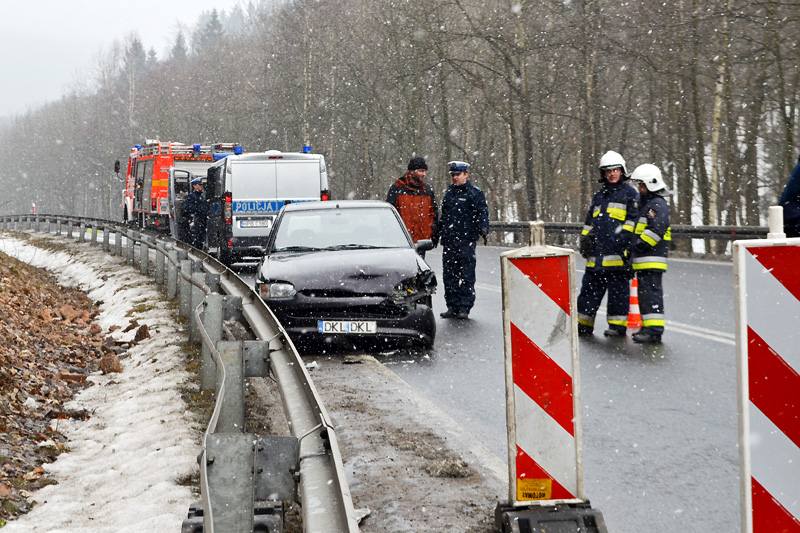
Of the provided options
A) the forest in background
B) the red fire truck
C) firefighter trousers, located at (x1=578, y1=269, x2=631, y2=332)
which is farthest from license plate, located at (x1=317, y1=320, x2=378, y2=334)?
the red fire truck

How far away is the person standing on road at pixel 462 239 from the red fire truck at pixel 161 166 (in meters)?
19.0

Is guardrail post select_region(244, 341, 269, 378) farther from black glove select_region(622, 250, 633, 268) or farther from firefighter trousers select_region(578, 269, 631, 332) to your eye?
black glove select_region(622, 250, 633, 268)

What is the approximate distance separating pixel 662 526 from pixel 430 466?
1.33 m

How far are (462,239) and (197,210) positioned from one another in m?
13.6

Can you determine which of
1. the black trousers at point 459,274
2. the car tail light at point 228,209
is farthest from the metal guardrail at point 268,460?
the car tail light at point 228,209

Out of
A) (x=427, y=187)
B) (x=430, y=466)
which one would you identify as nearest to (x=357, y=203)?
(x=427, y=187)

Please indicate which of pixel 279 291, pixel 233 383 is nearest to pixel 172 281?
pixel 279 291

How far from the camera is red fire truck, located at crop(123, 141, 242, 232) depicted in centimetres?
3189

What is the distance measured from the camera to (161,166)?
109ft

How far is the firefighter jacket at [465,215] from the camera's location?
12.6 m

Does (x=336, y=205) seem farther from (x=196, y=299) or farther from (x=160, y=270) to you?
(x=160, y=270)

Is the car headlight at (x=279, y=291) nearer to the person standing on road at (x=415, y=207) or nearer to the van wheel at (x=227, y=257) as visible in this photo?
the person standing on road at (x=415, y=207)

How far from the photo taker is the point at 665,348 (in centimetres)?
989

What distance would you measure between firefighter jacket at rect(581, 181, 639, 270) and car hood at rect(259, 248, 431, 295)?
1.95 meters
